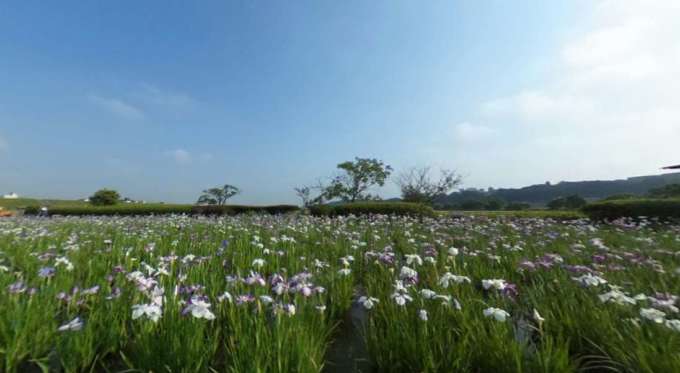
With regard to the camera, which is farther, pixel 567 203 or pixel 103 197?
pixel 103 197

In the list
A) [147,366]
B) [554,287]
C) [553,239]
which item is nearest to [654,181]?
[553,239]

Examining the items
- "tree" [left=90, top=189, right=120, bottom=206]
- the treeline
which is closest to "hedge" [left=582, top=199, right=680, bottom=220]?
"tree" [left=90, top=189, right=120, bottom=206]

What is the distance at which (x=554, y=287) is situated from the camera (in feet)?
11.6

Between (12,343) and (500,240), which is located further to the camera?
(500,240)

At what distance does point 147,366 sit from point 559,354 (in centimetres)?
274

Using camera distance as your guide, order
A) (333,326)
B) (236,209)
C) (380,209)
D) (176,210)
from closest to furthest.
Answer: (333,326) < (380,209) < (236,209) < (176,210)

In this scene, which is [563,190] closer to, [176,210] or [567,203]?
[567,203]

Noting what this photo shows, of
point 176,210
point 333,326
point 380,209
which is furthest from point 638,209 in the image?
point 176,210

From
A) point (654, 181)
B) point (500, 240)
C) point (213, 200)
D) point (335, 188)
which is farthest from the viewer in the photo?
point (654, 181)

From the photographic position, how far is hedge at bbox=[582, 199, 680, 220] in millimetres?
12703

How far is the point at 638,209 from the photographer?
13.3 metres

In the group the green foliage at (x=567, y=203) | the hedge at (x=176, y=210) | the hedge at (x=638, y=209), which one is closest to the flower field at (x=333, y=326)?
the hedge at (x=638, y=209)

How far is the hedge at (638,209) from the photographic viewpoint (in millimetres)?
12703

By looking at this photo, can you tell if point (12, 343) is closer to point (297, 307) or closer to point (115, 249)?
point (297, 307)
